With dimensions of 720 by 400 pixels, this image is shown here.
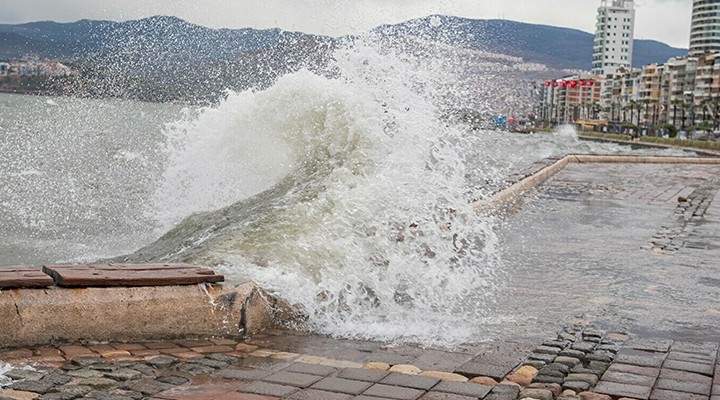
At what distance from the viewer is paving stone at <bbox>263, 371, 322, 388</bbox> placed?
4.28 metres

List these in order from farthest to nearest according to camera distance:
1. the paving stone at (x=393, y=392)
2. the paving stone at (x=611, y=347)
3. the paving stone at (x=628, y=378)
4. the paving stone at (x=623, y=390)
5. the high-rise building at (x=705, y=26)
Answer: the high-rise building at (x=705, y=26) < the paving stone at (x=611, y=347) < the paving stone at (x=628, y=378) < the paving stone at (x=623, y=390) < the paving stone at (x=393, y=392)

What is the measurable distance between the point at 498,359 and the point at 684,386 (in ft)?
3.09

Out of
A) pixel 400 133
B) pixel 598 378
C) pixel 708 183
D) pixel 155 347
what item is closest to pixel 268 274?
pixel 155 347

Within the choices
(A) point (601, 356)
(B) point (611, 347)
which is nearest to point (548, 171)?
(B) point (611, 347)

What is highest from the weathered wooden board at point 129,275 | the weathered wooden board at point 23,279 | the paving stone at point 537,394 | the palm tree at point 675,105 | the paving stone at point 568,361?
the weathered wooden board at point 23,279

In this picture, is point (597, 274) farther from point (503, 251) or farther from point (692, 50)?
point (692, 50)

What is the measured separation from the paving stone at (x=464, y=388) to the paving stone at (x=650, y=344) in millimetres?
1368

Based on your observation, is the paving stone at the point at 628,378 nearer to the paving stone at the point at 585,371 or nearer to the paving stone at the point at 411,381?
the paving stone at the point at 585,371

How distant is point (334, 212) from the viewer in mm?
7496

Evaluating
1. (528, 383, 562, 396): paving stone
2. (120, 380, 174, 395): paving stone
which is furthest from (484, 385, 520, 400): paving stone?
(120, 380, 174, 395): paving stone

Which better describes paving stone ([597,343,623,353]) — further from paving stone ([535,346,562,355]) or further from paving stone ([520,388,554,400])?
paving stone ([520,388,554,400])

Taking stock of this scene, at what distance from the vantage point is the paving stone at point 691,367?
4696 mm

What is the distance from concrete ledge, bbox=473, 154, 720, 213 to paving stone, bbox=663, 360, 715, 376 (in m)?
7.01

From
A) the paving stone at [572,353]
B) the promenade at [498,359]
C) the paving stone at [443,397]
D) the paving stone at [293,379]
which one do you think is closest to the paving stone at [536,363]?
the promenade at [498,359]
